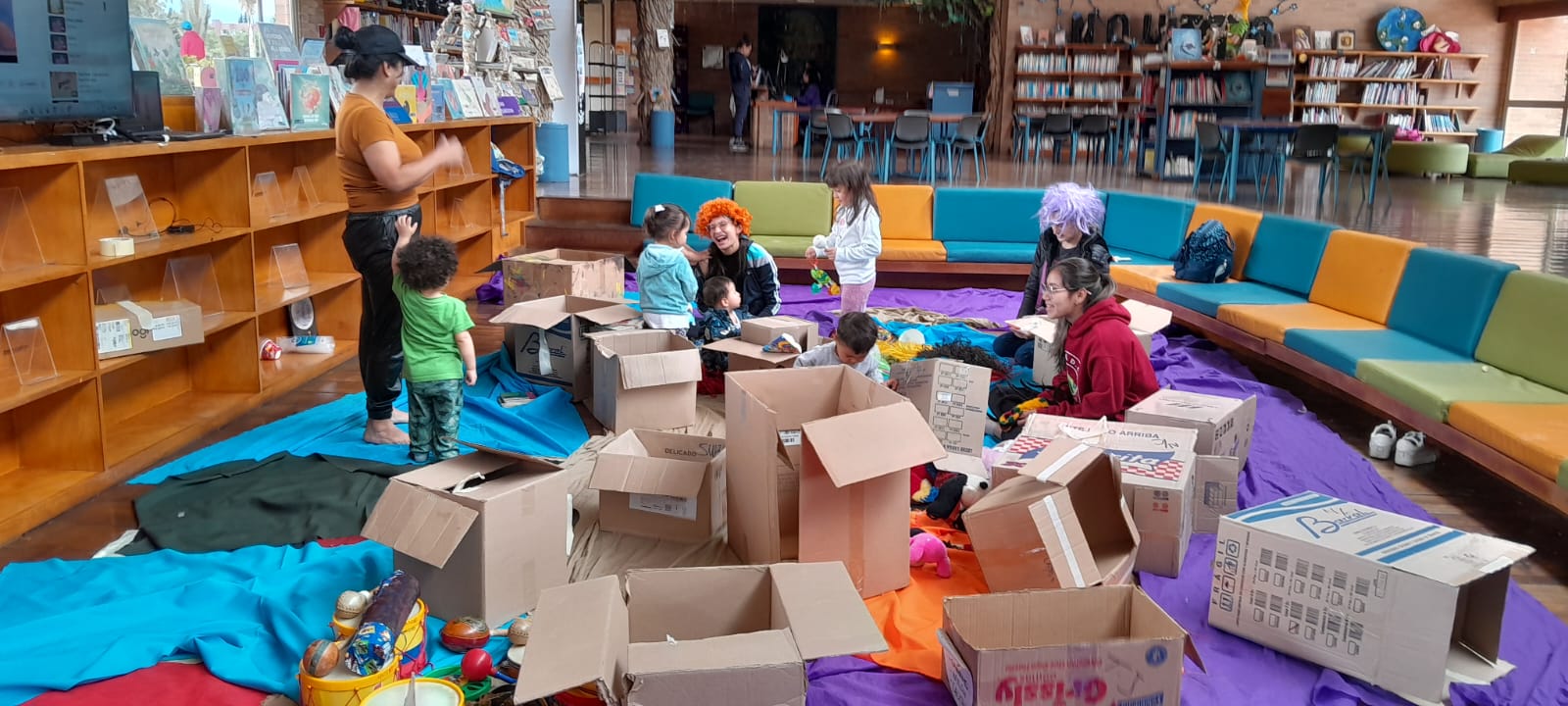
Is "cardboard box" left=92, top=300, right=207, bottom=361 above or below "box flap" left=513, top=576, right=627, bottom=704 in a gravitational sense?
above

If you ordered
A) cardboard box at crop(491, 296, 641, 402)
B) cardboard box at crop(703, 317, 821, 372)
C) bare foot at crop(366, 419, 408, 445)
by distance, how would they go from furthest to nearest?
cardboard box at crop(491, 296, 641, 402) → cardboard box at crop(703, 317, 821, 372) → bare foot at crop(366, 419, 408, 445)

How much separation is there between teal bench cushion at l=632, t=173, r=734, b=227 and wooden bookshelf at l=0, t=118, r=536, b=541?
5.75 ft

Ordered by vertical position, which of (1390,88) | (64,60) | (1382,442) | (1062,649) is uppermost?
(1390,88)

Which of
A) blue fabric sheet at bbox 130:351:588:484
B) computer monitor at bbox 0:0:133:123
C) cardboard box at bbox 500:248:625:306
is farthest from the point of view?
cardboard box at bbox 500:248:625:306

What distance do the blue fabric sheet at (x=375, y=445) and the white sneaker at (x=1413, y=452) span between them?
3247 millimetres

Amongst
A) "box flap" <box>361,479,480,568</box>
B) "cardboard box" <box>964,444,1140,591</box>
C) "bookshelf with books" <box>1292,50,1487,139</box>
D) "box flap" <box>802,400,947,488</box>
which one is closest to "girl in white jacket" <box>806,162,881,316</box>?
"cardboard box" <box>964,444,1140,591</box>

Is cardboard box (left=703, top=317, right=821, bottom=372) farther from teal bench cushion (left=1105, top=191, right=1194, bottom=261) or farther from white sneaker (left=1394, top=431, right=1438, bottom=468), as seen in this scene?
teal bench cushion (left=1105, top=191, right=1194, bottom=261)

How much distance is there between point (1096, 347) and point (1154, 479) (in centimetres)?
87

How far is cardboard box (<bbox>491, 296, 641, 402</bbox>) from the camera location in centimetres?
493

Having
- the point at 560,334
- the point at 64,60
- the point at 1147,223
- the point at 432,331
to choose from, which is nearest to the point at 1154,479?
the point at 432,331

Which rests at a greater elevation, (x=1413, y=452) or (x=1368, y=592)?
(x=1368, y=592)

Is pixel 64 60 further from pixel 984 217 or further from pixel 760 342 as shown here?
pixel 984 217

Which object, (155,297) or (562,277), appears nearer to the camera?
(155,297)

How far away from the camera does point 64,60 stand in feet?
12.2
